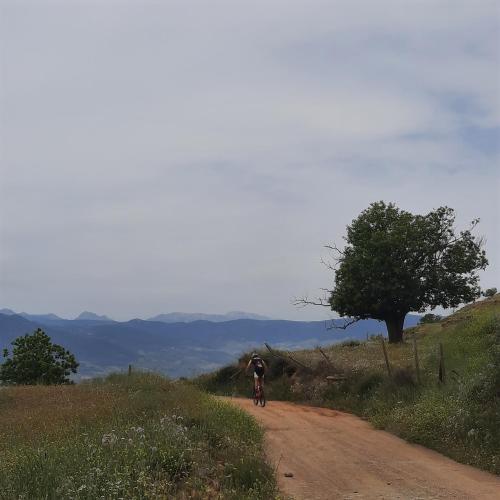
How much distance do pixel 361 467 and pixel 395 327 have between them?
2780 centimetres

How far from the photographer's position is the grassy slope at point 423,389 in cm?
1380

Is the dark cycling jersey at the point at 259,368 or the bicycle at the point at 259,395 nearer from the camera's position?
the bicycle at the point at 259,395

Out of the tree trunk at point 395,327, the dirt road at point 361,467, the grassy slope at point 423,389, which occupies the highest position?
the tree trunk at point 395,327

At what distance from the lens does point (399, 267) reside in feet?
117

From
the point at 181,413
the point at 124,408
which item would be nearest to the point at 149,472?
the point at 181,413

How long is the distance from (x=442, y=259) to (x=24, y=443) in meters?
32.6

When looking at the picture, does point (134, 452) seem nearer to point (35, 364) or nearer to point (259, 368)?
point (259, 368)

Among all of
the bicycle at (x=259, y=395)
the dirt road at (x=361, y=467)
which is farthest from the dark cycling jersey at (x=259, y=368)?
the dirt road at (x=361, y=467)

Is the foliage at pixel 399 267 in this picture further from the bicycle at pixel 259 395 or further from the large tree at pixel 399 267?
the bicycle at pixel 259 395

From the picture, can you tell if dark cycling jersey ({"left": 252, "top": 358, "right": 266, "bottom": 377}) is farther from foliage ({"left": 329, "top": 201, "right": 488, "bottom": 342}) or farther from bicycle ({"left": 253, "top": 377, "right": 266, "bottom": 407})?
foliage ({"left": 329, "top": 201, "right": 488, "bottom": 342})

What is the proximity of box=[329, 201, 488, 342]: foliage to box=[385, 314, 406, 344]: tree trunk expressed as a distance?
0.07m

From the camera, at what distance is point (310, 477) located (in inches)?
450

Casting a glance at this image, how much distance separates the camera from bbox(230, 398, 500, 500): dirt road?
34.0ft

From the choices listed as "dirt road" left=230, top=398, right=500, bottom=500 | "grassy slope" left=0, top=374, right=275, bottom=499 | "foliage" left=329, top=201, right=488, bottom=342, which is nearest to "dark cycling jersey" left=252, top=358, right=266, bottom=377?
"dirt road" left=230, top=398, right=500, bottom=500
